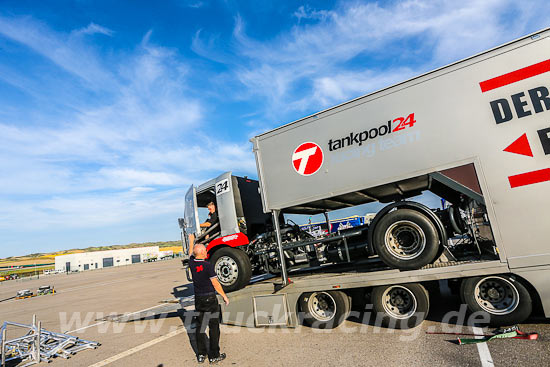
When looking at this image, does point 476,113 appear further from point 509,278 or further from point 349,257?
point 349,257

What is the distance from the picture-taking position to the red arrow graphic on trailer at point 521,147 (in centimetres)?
386

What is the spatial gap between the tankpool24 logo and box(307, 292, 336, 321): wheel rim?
2.14 m

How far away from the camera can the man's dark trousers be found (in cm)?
453

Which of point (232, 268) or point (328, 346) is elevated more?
point (232, 268)

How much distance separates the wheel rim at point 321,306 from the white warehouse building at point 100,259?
7634 centimetres

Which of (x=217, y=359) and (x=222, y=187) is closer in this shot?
(x=217, y=359)

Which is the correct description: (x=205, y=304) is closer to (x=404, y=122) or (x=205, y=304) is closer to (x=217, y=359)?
(x=217, y=359)

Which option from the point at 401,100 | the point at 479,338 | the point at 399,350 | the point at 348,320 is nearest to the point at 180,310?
the point at 348,320

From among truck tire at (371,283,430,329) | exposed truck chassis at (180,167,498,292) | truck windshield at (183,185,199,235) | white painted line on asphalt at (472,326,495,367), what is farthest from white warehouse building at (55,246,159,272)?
white painted line on asphalt at (472,326,495,367)

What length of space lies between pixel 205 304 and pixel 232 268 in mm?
1542

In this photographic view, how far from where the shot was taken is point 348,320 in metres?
5.71

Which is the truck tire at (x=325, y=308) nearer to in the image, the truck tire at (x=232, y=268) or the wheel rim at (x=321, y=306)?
the wheel rim at (x=321, y=306)

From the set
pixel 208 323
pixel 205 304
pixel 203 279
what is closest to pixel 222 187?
pixel 203 279

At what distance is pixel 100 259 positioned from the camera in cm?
7075
